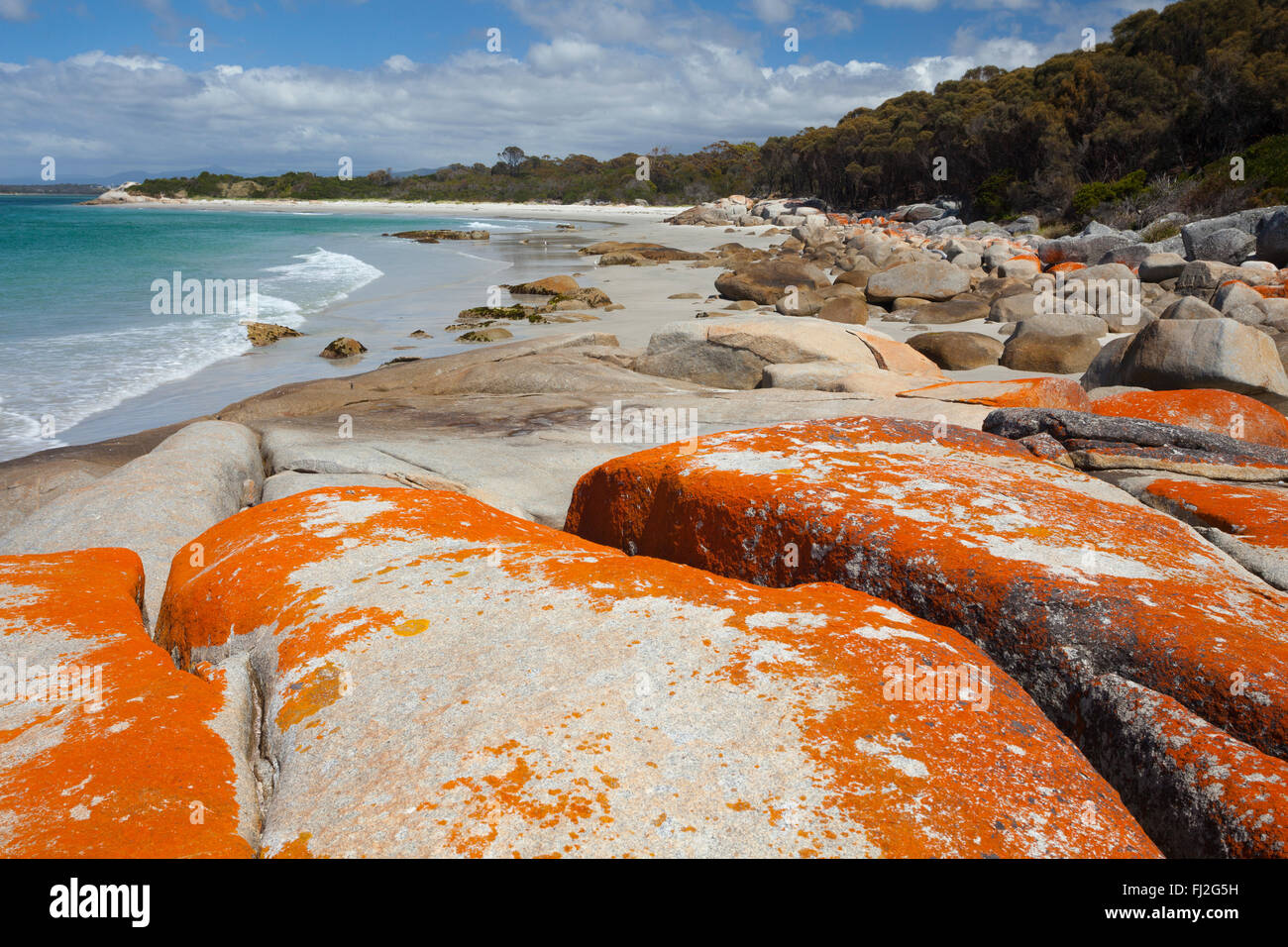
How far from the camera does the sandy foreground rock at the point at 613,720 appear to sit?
5.31 feet

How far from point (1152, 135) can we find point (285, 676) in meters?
39.7

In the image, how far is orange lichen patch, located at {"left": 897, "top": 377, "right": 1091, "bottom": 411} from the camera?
18.6ft

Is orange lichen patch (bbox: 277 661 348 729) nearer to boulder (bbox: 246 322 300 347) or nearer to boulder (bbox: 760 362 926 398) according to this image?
boulder (bbox: 760 362 926 398)

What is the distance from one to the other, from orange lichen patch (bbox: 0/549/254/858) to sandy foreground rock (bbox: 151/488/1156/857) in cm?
16

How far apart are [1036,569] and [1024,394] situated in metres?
3.82

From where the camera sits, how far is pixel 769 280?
63.3ft

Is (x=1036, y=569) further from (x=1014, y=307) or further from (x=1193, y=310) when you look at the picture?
(x=1014, y=307)

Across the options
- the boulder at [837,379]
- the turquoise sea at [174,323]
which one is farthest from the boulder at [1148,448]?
the turquoise sea at [174,323]

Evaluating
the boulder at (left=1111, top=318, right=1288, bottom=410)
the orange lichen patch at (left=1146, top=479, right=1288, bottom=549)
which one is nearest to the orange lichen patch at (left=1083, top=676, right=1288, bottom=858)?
the orange lichen patch at (left=1146, top=479, right=1288, bottom=549)

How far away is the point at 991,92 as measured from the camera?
46.3 m

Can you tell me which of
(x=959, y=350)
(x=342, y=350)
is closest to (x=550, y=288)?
(x=342, y=350)

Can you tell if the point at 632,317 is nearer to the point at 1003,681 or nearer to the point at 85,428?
Result: the point at 85,428

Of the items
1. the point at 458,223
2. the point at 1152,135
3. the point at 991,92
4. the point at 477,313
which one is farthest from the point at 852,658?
the point at 458,223
